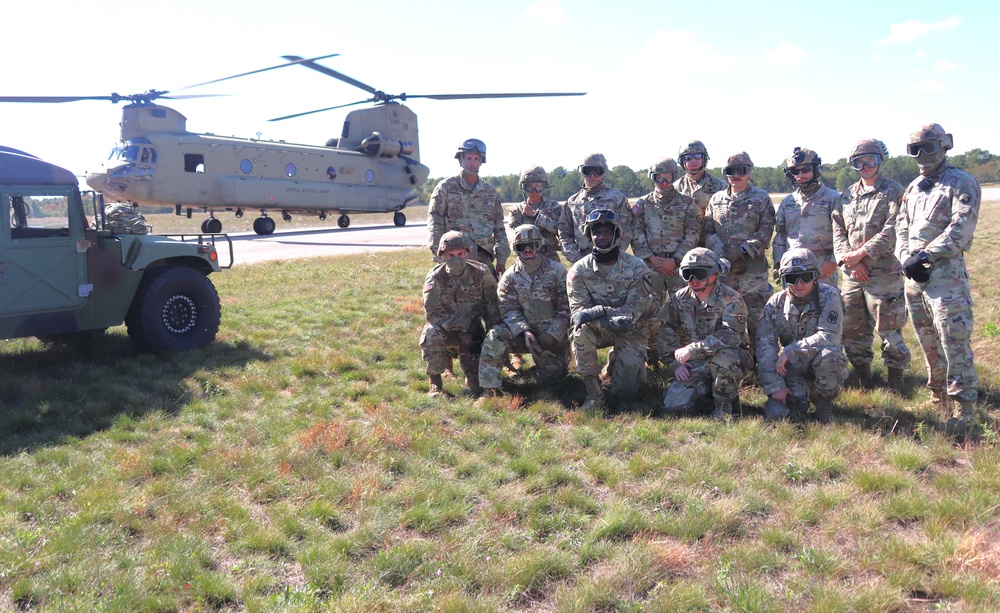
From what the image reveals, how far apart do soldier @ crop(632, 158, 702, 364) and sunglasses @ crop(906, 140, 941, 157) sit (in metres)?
2.23

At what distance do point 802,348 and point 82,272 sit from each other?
23.5 feet

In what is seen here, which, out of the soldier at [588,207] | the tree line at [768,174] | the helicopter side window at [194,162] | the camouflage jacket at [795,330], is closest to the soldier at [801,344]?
the camouflage jacket at [795,330]

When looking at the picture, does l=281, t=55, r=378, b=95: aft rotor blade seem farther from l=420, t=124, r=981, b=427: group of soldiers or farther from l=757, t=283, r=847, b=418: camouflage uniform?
l=757, t=283, r=847, b=418: camouflage uniform

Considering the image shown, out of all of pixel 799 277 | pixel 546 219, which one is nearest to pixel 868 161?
pixel 799 277

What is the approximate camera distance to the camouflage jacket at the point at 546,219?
8.04 metres

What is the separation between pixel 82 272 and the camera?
7.63 meters

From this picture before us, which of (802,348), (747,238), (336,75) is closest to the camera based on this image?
(802,348)

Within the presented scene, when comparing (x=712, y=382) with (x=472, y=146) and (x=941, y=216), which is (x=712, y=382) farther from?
(x=472, y=146)

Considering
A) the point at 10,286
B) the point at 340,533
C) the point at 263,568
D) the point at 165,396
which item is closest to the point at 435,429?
the point at 340,533

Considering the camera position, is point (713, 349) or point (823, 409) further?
point (713, 349)

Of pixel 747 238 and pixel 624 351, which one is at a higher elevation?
pixel 747 238

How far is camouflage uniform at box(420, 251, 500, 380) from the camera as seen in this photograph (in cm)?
729

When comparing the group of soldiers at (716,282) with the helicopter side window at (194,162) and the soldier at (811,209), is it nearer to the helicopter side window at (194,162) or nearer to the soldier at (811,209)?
the soldier at (811,209)

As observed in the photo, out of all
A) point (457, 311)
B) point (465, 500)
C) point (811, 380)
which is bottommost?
point (465, 500)
